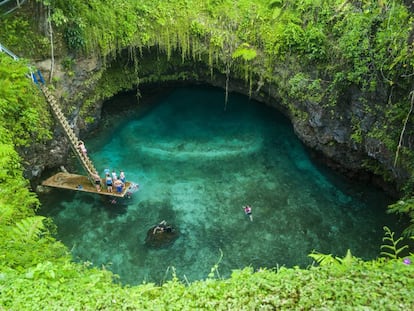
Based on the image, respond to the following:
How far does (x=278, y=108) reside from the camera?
1953cm

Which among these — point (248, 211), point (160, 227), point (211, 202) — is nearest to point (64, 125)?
point (160, 227)

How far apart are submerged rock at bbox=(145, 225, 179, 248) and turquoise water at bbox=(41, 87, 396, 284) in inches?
7.2

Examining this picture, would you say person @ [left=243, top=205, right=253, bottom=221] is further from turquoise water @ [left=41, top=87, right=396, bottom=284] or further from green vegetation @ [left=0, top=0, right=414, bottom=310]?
green vegetation @ [left=0, top=0, right=414, bottom=310]

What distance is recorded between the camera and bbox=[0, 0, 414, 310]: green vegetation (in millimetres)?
6277

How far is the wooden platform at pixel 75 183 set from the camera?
1458cm

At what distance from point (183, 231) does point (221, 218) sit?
1.49 metres

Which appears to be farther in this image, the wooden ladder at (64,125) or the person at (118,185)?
the person at (118,185)

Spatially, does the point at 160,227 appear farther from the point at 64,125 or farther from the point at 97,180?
the point at 64,125

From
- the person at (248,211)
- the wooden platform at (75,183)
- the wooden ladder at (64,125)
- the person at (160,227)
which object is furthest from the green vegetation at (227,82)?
the person at (248,211)

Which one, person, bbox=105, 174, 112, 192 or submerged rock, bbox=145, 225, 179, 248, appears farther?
person, bbox=105, 174, 112, 192

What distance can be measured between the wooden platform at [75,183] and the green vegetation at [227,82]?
1.96 meters

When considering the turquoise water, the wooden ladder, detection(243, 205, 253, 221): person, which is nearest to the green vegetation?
the wooden ladder

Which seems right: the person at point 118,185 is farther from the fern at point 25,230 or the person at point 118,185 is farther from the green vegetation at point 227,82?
the fern at point 25,230

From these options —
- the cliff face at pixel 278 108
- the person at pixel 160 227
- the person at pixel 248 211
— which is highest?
the cliff face at pixel 278 108
